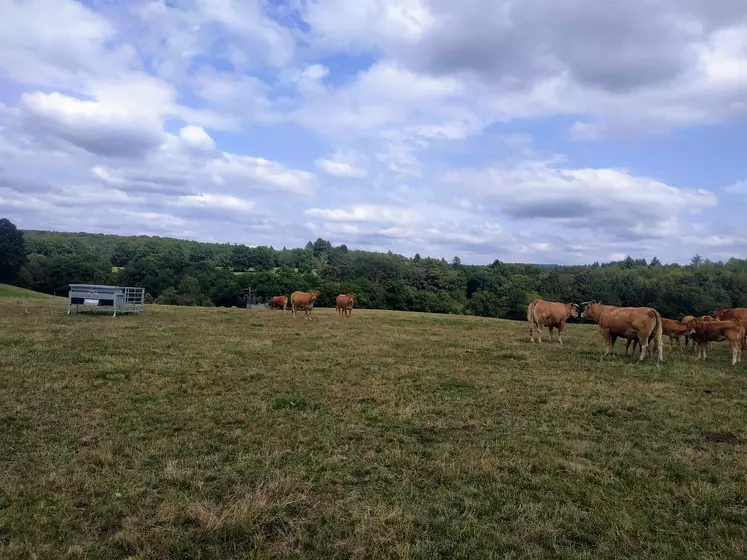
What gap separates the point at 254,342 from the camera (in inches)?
578

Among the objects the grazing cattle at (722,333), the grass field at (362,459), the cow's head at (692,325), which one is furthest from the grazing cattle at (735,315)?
the grass field at (362,459)

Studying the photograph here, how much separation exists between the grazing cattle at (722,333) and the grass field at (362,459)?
191cm

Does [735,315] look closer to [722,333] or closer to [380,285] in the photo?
[722,333]

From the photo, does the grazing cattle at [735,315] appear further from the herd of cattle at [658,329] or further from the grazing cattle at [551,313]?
the grazing cattle at [551,313]

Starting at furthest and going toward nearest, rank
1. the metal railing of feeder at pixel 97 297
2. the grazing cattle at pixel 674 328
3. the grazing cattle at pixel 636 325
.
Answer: the metal railing of feeder at pixel 97 297
the grazing cattle at pixel 674 328
the grazing cattle at pixel 636 325

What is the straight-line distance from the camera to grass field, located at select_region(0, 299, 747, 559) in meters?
4.01

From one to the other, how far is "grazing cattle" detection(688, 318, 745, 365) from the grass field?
1908 millimetres

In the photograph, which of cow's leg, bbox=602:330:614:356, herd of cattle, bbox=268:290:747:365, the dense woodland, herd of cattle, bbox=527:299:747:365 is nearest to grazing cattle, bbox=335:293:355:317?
herd of cattle, bbox=268:290:747:365

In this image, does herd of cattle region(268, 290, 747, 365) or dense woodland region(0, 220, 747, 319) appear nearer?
herd of cattle region(268, 290, 747, 365)

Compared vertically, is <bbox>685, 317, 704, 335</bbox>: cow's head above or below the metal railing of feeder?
above

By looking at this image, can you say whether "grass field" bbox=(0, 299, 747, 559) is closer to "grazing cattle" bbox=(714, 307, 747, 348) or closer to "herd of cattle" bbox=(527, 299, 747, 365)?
"herd of cattle" bbox=(527, 299, 747, 365)

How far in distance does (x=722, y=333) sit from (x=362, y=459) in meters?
12.6

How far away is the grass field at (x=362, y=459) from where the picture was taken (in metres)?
4.01

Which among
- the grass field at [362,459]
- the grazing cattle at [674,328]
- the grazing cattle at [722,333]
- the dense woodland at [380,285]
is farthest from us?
the dense woodland at [380,285]
